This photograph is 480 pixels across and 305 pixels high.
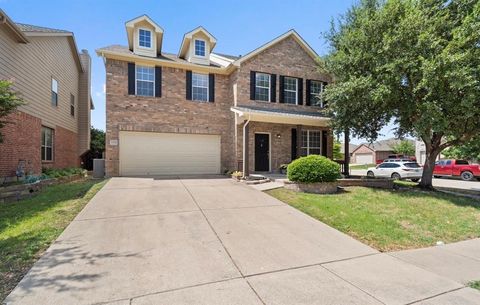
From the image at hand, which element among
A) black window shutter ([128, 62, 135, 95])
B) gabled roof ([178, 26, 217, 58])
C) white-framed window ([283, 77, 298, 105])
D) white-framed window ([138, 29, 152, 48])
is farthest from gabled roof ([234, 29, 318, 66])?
black window shutter ([128, 62, 135, 95])

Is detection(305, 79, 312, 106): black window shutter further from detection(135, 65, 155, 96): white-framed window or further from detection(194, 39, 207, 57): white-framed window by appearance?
detection(135, 65, 155, 96): white-framed window

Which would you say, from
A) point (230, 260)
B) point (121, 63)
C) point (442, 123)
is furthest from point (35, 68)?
point (442, 123)

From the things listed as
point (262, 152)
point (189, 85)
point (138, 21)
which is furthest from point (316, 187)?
point (138, 21)

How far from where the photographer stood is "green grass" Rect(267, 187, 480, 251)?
5.49 meters

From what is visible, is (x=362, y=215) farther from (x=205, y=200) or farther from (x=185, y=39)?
(x=185, y=39)

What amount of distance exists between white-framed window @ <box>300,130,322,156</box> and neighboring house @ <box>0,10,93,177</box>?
12530mm

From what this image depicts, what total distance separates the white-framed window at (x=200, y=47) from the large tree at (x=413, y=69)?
21.9 feet

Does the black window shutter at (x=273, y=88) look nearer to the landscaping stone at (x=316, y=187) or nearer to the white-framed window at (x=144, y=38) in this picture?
the landscaping stone at (x=316, y=187)

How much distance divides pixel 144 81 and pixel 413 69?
11.3 meters

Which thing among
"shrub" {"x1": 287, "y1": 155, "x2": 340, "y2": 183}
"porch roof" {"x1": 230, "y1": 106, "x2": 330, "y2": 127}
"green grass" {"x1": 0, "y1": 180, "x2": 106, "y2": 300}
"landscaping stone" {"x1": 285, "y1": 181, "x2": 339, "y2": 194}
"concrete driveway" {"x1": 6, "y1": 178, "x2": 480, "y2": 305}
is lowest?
"concrete driveway" {"x1": 6, "y1": 178, "x2": 480, "y2": 305}

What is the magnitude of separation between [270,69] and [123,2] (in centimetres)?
731

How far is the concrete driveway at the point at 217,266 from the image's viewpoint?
121 inches

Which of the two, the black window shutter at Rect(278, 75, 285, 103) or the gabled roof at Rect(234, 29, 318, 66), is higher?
the gabled roof at Rect(234, 29, 318, 66)

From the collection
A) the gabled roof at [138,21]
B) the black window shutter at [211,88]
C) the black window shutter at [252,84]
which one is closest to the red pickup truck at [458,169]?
the black window shutter at [252,84]
